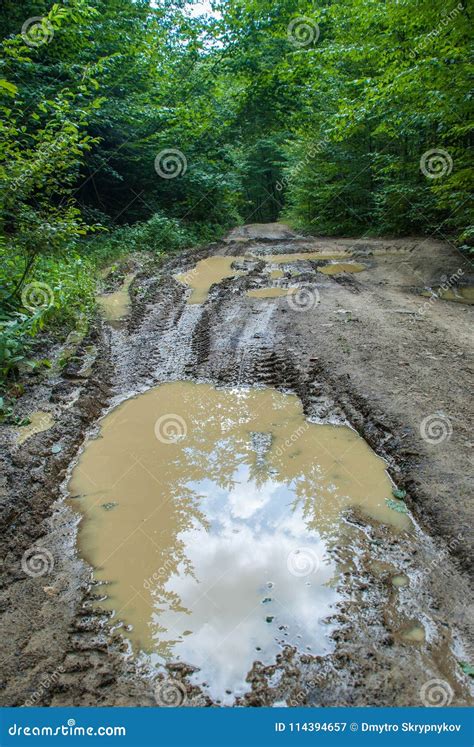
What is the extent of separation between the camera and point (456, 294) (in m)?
7.81

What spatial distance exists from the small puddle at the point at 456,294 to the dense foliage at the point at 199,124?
3.04 feet

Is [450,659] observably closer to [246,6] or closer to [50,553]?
[50,553]

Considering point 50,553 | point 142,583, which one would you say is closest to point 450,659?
point 142,583

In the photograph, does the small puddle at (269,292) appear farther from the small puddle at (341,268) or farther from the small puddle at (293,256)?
the small puddle at (293,256)

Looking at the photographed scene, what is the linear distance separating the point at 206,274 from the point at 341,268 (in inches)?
120

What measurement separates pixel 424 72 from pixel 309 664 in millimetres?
8422

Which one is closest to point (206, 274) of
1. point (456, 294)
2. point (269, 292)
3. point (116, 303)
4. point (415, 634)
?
point (269, 292)

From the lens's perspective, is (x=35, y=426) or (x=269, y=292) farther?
(x=269, y=292)

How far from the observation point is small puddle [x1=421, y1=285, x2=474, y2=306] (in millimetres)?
7539

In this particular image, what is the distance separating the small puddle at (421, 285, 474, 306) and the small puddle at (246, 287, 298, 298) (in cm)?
234

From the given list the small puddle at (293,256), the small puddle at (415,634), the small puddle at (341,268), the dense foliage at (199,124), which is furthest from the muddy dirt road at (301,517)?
the small puddle at (293,256)

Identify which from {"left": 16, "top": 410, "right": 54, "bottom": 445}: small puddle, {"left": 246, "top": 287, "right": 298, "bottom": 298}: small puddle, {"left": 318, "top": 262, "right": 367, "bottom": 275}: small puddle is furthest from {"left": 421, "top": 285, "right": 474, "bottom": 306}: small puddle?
{"left": 16, "top": 410, "right": 54, "bottom": 445}: small puddle

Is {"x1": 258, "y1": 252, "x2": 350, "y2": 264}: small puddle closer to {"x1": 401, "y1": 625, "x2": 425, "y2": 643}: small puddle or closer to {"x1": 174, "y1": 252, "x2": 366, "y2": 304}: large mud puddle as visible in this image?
{"x1": 174, "y1": 252, "x2": 366, "y2": 304}: large mud puddle

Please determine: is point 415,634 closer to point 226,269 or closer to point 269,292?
point 269,292
